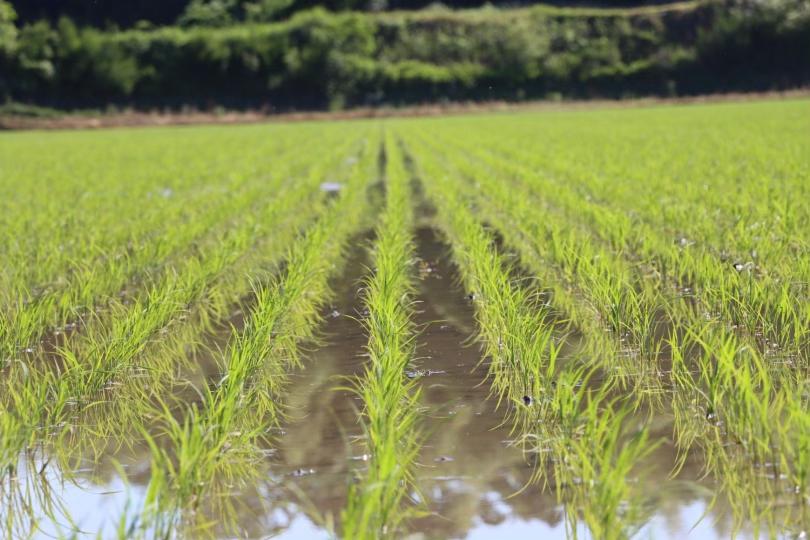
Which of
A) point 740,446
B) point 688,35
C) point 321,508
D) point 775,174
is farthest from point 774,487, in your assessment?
point 688,35

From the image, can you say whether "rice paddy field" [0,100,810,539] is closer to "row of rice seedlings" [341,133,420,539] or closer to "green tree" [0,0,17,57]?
"row of rice seedlings" [341,133,420,539]

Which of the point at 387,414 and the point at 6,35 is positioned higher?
the point at 6,35

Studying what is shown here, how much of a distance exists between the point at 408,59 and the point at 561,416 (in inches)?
2119

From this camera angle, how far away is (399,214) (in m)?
8.61

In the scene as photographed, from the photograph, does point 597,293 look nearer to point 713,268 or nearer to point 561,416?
point 713,268

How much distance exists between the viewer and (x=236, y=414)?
344 centimetres

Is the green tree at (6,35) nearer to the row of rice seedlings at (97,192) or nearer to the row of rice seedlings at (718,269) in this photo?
the row of rice seedlings at (97,192)

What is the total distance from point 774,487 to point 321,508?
1173 mm

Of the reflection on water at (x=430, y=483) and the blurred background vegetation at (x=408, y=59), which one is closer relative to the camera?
the reflection on water at (x=430, y=483)

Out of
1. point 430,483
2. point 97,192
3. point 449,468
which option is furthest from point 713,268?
point 97,192

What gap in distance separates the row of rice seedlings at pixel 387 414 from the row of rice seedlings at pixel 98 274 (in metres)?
1.46

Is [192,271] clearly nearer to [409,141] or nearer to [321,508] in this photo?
[321,508]

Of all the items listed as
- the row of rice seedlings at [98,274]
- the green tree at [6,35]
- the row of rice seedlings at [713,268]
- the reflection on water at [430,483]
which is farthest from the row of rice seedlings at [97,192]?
the green tree at [6,35]

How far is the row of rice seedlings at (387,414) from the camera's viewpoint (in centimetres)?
240
